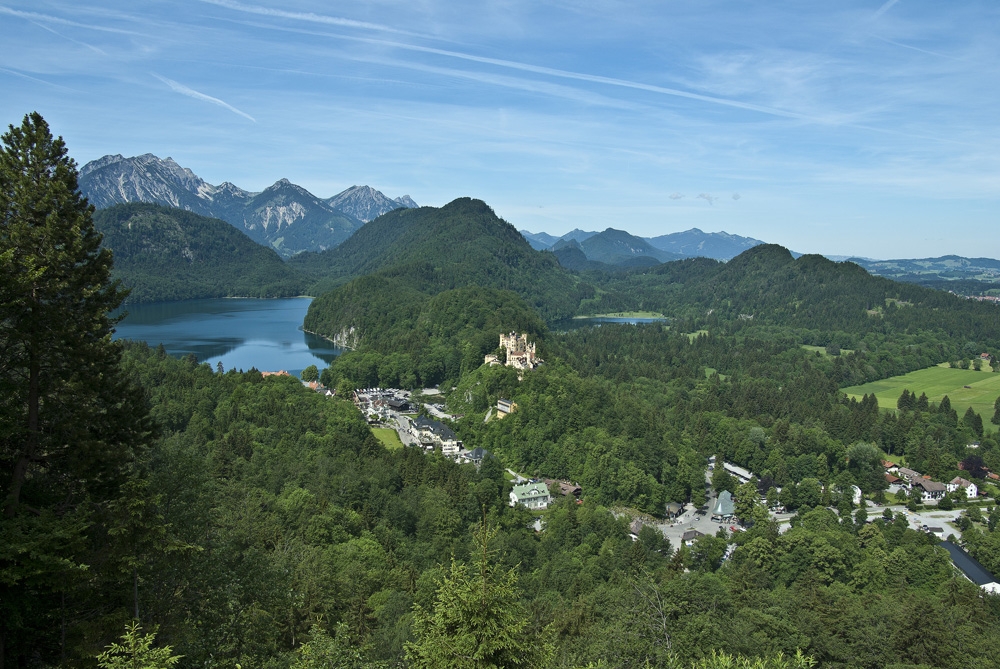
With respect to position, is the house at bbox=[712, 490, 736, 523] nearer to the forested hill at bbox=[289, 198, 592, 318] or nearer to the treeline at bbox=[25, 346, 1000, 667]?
the treeline at bbox=[25, 346, 1000, 667]

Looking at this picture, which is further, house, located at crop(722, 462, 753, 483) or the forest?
house, located at crop(722, 462, 753, 483)

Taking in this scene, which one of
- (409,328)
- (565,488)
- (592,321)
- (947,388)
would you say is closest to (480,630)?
(565,488)

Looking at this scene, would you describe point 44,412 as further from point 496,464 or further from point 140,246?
point 140,246

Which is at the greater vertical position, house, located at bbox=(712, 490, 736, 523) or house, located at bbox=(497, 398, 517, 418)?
house, located at bbox=(497, 398, 517, 418)

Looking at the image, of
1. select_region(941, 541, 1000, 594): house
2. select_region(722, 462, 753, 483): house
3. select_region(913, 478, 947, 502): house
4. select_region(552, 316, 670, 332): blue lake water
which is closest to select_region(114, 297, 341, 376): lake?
select_region(722, 462, 753, 483): house

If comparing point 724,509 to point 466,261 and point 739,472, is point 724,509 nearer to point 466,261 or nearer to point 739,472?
point 739,472

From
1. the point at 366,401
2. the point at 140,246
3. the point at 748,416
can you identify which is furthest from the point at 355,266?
the point at 748,416

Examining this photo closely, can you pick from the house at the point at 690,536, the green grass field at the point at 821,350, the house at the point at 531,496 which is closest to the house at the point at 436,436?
the house at the point at 531,496
